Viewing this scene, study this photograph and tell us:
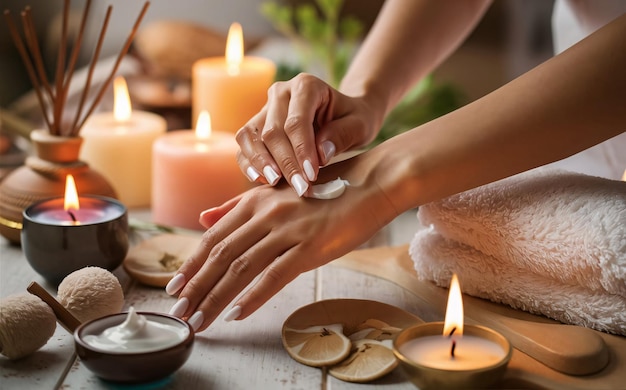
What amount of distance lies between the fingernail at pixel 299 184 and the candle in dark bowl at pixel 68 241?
25cm

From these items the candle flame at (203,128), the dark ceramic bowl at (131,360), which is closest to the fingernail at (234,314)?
the dark ceramic bowl at (131,360)

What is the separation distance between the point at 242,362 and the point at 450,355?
22cm

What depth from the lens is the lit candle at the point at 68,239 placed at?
1000 millimetres

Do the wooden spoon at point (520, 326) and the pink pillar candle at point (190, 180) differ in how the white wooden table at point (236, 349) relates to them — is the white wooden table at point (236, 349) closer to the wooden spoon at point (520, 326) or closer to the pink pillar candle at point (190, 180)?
the wooden spoon at point (520, 326)

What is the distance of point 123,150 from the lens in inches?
54.9

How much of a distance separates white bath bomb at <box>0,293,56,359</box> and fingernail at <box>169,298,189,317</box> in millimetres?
128

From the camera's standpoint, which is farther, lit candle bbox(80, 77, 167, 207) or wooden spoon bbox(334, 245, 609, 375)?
lit candle bbox(80, 77, 167, 207)

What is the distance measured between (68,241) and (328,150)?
35cm

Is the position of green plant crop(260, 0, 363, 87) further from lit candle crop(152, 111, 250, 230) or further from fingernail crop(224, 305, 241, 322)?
fingernail crop(224, 305, 241, 322)

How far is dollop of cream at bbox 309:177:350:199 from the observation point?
937mm

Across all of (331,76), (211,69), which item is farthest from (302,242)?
(331,76)

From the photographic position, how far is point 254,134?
1.04 meters

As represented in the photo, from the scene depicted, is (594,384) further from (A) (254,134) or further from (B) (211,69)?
(B) (211,69)

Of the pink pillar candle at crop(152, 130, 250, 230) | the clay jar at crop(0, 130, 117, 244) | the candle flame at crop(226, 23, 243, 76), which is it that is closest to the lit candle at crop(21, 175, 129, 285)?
the clay jar at crop(0, 130, 117, 244)
